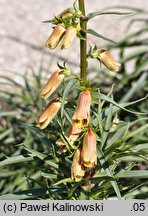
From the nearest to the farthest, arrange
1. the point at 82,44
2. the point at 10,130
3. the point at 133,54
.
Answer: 1. the point at 82,44
2. the point at 10,130
3. the point at 133,54

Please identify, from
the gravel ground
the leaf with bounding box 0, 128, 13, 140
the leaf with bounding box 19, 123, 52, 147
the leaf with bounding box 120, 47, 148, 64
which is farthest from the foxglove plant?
the gravel ground

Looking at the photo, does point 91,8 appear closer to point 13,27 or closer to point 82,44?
point 13,27

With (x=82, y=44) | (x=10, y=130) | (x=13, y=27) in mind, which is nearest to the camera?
(x=82, y=44)

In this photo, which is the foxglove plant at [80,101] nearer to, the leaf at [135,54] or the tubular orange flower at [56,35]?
the tubular orange flower at [56,35]

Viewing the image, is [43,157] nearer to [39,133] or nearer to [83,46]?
[39,133]

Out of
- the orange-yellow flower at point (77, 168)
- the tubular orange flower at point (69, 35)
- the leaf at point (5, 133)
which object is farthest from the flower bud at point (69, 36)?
the leaf at point (5, 133)

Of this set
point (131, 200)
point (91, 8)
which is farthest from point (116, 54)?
point (131, 200)

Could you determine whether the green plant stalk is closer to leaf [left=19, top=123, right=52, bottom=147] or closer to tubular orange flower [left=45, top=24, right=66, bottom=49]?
tubular orange flower [left=45, top=24, right=66, bottom=49]
